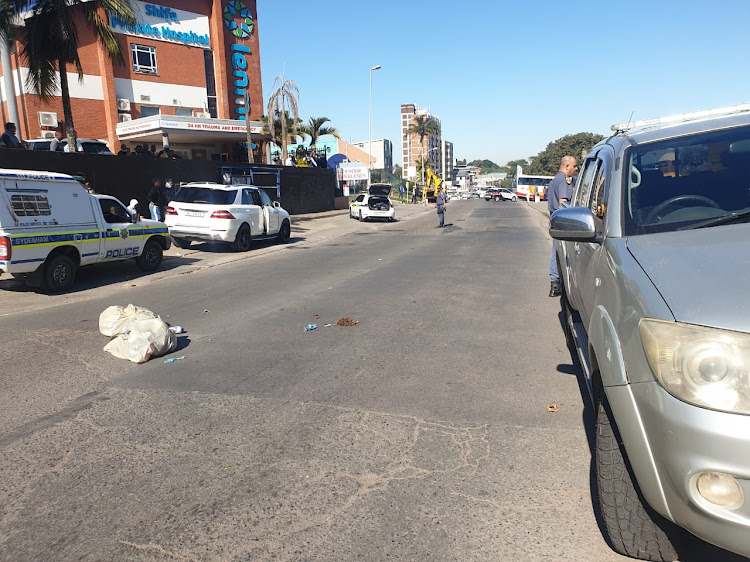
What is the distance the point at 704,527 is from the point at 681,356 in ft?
2.04

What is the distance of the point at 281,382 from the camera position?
509 cm

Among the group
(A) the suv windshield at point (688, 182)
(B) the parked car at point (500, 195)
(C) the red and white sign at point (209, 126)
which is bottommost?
(B) the parked car at point (500, 195)

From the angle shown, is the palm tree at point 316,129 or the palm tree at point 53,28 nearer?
the palm tree at point 53,28

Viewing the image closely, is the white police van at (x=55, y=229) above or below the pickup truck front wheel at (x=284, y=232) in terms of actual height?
above

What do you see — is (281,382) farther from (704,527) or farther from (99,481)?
(704,527)

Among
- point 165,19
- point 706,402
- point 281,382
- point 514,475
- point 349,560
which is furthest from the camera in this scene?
point 165,19

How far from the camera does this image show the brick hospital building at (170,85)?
92.2 ft

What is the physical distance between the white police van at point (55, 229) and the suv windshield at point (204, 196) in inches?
140

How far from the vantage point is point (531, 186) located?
2680 inches

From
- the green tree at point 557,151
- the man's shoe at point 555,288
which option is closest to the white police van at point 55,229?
the man's shoe at point 555,288

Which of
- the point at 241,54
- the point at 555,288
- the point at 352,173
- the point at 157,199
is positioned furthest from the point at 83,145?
the point at 352,173

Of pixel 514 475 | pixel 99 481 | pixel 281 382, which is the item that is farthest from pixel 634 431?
pixel 281 382

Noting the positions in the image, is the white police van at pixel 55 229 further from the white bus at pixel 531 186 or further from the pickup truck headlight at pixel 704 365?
the white bus at pixel 531 186

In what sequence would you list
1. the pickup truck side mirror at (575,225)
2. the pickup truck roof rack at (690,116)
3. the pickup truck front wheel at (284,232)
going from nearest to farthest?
the pickup truck side mirror at (575,225)
the pickup truck roof rack at (690,116)
the pickup truck front wheel at (284,232)
